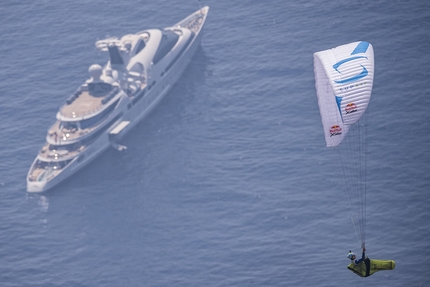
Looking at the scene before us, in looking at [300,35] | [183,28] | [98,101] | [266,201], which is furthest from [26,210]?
[300,35]

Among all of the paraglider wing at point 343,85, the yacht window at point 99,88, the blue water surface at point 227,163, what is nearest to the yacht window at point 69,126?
the blue water surface at point 227,163

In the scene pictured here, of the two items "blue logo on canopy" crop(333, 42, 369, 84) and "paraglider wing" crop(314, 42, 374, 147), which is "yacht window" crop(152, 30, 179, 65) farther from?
"blue logo on canopy" crop(333, 42, 369, 84)

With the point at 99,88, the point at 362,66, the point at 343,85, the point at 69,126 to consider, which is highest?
the point at 362,66

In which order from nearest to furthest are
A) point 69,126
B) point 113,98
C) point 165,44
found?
1. point 69,126
2. point 113,98
3. point 165,44

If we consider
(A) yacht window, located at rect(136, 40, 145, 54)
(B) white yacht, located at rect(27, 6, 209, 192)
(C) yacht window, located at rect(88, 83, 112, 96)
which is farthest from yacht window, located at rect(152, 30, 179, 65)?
(C) yacht window, located at rect(88, 83, 112, 96)

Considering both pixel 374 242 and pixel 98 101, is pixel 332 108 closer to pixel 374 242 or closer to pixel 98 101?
pixel 374 242

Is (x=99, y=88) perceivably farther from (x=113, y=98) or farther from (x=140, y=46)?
(x=140, y=46)

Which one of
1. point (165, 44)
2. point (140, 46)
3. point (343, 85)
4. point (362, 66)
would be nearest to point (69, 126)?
point (140, 46)
